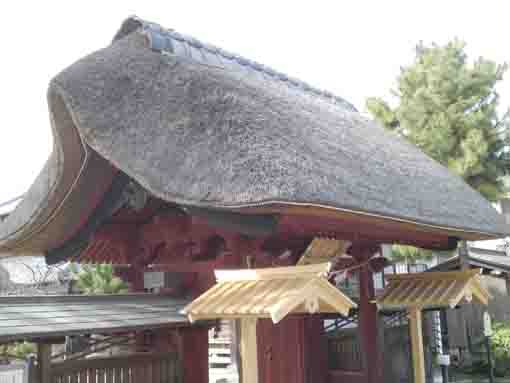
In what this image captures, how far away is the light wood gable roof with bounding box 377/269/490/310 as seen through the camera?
6219mm

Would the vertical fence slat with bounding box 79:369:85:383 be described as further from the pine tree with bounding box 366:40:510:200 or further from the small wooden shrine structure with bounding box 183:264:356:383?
the pine tree with bounding box 366:40:510:200

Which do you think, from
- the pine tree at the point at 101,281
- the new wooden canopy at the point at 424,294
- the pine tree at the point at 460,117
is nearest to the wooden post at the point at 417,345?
the new wooden canopy at the point at 424,294

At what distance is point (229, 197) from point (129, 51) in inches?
117

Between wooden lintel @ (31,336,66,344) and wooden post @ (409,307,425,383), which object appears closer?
wooden lintel @ (31,336,66,344)

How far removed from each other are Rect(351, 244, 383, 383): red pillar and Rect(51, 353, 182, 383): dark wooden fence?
2.28 m

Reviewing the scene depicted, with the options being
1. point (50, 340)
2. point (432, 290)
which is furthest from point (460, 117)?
point (50, 340)

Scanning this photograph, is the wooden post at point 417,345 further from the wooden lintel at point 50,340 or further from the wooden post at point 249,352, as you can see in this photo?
the wooden lintel at point 50,340

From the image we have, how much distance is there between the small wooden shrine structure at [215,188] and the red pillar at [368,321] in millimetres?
16

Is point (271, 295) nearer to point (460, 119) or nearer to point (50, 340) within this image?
point (50, 340)

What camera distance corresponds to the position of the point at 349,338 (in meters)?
8.62

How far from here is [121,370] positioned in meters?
5.93

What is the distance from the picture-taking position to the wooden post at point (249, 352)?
424 cm

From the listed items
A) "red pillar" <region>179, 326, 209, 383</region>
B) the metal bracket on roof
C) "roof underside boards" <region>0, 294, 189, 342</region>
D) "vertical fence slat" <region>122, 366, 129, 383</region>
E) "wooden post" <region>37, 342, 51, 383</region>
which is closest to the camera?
"roof underside boards" <region>0, 294, 189, 342</region>

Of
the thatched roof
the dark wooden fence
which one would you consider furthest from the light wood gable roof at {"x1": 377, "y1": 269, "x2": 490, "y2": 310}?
the dark wooden fence
